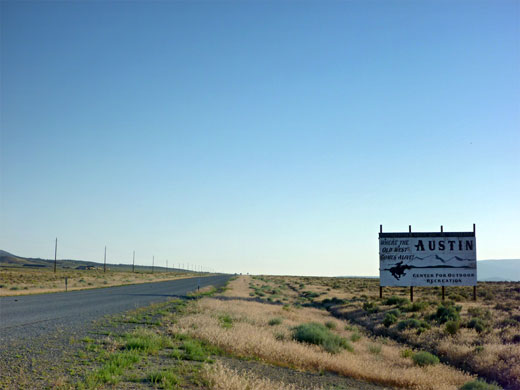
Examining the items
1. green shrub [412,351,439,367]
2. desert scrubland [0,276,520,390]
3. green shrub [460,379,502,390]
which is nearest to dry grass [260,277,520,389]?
desert scrubland [0,276,520,390]

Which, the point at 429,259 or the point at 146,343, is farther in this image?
the point at 429,259

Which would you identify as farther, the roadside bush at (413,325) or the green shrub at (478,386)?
the roadside bush at (413,325)

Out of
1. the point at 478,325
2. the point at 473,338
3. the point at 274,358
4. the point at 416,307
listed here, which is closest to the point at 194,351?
the point at 274,358

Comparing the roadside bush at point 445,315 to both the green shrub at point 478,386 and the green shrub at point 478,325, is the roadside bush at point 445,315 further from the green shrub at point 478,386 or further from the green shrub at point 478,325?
the green shrub at point 478,386

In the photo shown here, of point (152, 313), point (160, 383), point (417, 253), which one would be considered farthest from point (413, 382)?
point (417, 253)

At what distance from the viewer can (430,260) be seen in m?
35.1

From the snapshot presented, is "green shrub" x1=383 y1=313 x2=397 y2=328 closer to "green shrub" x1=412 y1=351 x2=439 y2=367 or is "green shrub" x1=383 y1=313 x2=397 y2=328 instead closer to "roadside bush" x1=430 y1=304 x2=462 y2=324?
"roadside bush" x1=430 y1=304 x2=462 y2=324

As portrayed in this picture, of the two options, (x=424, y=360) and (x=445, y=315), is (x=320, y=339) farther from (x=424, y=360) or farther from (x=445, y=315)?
(x=445, y=315)

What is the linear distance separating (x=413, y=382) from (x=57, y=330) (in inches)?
431

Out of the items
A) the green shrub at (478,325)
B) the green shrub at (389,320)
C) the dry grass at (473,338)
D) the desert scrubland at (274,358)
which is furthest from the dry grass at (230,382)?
the green shrub at (389,320)

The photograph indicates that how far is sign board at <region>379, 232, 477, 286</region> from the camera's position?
34.8 metres

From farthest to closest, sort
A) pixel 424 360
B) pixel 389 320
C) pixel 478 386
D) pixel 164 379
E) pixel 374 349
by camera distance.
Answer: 1. pixel 389 320
2. pixel 374 349
3. pixel 424 360
4. pixel 478 386
5. pixel 164 379

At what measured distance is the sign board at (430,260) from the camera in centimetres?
3475

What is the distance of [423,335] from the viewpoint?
66.8 feet
